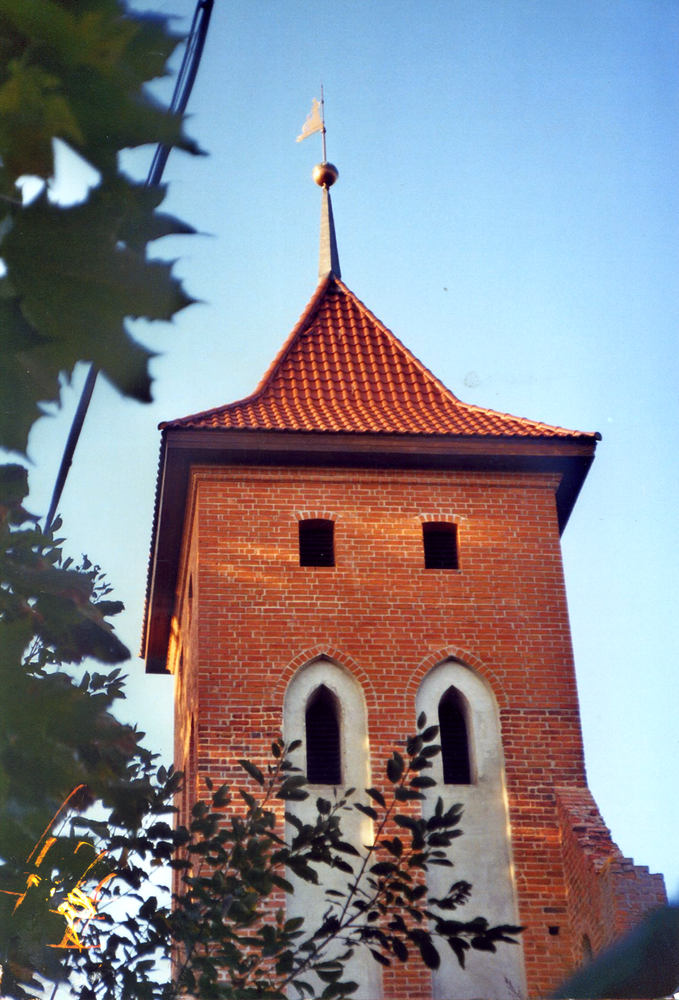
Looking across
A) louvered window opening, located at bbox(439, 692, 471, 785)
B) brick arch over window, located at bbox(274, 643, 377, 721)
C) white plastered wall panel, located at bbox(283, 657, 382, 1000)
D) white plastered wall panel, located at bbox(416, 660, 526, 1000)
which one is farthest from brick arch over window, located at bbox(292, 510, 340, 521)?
louvered window opening, located at bbox(439, 692, 471, 785)

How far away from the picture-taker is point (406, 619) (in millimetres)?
15727

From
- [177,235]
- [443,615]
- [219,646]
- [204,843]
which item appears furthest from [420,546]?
[177,235]

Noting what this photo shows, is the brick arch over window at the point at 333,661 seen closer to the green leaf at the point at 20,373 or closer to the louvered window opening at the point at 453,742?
the louvered window opening at the point at 453,742

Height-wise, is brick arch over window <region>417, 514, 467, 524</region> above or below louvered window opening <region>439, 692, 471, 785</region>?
above

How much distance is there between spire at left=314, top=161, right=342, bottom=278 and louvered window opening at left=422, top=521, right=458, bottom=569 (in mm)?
4753

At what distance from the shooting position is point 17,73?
11.4 ft

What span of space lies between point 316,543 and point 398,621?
123cm

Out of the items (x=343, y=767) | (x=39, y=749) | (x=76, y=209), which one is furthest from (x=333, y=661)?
(x=76, y=209)

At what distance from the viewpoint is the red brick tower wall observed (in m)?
14.8

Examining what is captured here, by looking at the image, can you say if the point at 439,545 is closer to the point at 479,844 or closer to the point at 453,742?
the point at 453,742

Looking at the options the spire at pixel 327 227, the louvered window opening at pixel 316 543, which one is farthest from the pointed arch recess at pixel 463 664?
the spire at pixel 327 227

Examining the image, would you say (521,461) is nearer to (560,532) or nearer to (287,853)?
(560,532)

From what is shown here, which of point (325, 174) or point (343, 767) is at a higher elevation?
point (325, 174)

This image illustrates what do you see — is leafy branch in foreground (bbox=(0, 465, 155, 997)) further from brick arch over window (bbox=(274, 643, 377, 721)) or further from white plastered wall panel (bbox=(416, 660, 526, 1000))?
brick arch over window (bbox=(274, 643, 377, 721))
